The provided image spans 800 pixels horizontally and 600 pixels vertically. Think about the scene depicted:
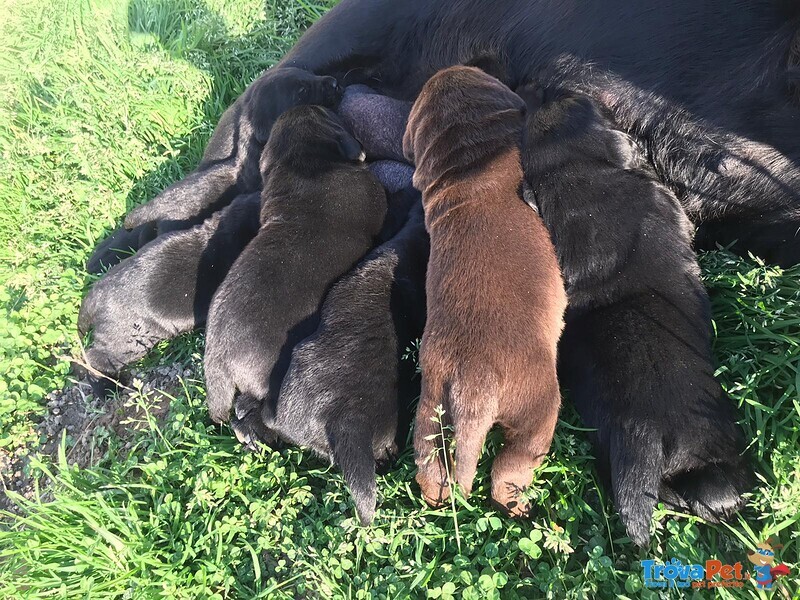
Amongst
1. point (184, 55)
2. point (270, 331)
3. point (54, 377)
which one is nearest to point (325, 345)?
point (270, 331)

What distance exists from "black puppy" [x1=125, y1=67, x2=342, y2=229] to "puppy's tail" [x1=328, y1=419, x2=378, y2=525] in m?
1.64

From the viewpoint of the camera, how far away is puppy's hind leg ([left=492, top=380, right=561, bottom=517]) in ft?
5.65

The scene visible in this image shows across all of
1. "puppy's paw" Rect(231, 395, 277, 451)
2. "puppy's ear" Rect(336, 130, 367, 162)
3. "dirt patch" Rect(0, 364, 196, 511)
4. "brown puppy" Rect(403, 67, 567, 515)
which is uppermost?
"puppy's ear" Rect(336, 130, 367, 162)

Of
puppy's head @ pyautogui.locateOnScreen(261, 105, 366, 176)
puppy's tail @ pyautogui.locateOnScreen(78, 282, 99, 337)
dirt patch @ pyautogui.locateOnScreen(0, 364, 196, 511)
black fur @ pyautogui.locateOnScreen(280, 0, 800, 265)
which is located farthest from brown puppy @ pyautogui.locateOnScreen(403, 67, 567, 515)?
puppy's tail @ pyautogui.locateOnScreen(78, 282, 99, 337)

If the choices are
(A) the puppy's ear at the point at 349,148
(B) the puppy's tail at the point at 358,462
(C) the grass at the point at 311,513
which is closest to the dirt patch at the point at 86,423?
(C) the grass at the point at 311,513

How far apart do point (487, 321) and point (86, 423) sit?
2.10 meters

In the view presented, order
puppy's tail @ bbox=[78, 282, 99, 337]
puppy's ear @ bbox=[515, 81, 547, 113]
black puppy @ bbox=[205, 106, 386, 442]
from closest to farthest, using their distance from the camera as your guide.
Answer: black puppy @ bbox=[205, 106, 386, 442], puppy's ear @ bbox=[515, 81, 547, 113], puppy's tail @ bbox=[78, 282, 99, 337]

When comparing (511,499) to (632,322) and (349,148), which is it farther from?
(349,148)

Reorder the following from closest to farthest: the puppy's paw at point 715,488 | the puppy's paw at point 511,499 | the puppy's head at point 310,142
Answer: the puppy's paw at point 715,488, the puppy's paw at point 511,499, the puppy's head at point 310,142

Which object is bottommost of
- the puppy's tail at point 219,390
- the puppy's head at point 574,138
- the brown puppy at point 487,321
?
the puppy's tail at point 219,390

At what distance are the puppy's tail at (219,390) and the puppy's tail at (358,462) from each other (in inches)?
21.1

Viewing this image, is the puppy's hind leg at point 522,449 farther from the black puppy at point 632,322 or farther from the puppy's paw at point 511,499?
the black puppy at point 632,322

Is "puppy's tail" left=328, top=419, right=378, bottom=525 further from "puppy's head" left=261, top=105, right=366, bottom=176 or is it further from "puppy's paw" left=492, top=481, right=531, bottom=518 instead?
"puppy's head" left=261, top=105, right=366, bottom=176

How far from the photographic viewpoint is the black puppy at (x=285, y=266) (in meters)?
2.15
